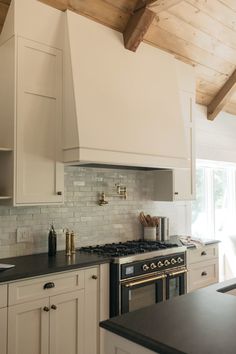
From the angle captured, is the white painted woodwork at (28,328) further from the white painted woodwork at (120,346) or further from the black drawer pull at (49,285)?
the white painted woodwork at (120,346)

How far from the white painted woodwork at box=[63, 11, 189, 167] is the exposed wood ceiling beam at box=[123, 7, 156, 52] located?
0.08 m

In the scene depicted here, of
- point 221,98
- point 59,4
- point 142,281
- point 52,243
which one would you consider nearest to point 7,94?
point 59,4

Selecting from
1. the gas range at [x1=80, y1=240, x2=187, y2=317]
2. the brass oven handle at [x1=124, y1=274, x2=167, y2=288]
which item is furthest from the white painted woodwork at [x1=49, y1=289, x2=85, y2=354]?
the brass oven handle at [x1=124, y1=274, x2=167, y2=288]

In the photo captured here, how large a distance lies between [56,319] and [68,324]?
0.13 metres

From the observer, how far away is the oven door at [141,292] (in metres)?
2.91

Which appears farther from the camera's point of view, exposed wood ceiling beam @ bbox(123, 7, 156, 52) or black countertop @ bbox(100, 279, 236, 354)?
exposed wood ceiling beam @ bbox(123, 7, 156, 52)

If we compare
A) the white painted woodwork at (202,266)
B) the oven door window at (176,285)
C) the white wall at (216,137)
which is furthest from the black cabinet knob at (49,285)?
the white wall at (216,137)

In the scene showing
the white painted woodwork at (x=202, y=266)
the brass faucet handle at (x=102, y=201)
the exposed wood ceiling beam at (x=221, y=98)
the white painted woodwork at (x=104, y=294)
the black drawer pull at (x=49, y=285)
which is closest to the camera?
the black drawer pull at (x=49, y=285)

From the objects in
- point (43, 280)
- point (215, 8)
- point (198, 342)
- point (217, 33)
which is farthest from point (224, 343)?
point (217, 33)

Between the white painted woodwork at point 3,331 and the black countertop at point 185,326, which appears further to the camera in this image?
the white painted woodwork at point 3,331

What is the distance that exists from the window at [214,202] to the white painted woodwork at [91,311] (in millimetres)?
2679

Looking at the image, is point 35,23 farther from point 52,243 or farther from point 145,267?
point 145,267

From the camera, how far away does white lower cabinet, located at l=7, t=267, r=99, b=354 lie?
2328 mm

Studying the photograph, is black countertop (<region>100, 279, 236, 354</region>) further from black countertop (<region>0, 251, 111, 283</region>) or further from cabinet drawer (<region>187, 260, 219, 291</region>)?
cabinet drawer (<region>187, 260, 219, 291</region>)
